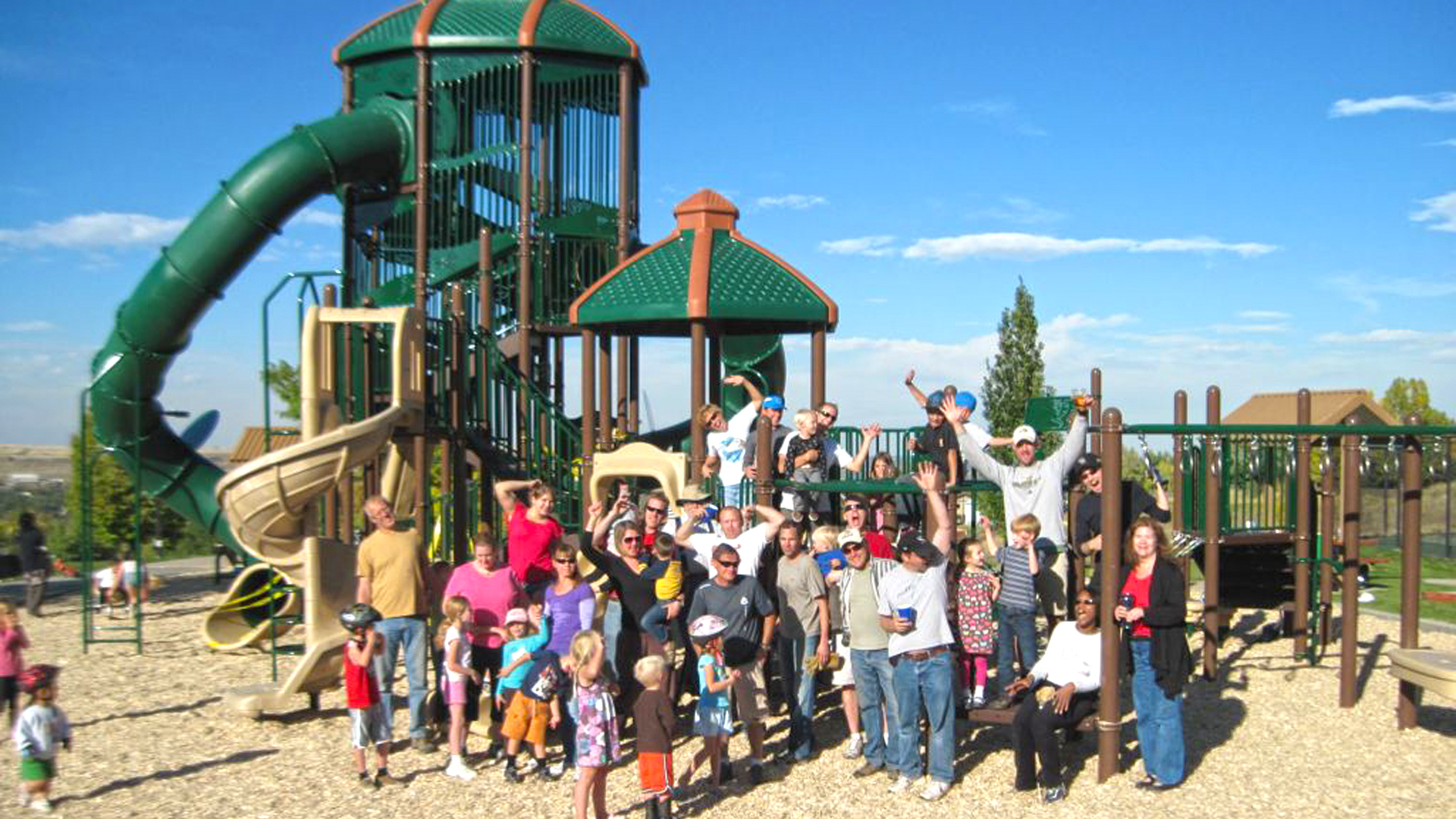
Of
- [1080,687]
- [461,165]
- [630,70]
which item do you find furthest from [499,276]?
[1080,687]

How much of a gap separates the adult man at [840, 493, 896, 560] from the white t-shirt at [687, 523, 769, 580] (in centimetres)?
59

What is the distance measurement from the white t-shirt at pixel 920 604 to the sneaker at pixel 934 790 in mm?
783

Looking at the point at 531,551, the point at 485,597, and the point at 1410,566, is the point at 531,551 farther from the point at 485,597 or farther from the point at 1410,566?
the point at 1410,566

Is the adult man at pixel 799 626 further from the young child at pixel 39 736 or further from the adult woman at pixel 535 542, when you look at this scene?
the young child at pixel 39 736

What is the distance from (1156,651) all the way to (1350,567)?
248cm

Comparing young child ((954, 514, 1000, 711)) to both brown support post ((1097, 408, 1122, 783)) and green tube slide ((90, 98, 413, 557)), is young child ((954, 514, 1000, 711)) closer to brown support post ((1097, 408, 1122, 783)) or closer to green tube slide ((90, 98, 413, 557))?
brown support post ((1097, 408, 1122, 783))

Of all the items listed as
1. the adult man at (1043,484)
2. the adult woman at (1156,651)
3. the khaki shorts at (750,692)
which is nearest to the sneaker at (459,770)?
the khaki shorts at (750,692)

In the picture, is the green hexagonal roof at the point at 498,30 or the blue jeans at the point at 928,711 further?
the green hexagonal roof at the point at 498,30

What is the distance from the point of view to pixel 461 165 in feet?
55.4

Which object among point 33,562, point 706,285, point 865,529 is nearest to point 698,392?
point 706,285

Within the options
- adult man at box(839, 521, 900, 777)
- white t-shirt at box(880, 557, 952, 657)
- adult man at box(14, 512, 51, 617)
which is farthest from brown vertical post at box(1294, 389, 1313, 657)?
adult man at box(14, 512, 51, 617)

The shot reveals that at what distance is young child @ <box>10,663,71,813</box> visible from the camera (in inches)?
305

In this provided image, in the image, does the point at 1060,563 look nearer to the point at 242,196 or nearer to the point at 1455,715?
the point at 1455,715

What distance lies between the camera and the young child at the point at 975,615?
829 cm
